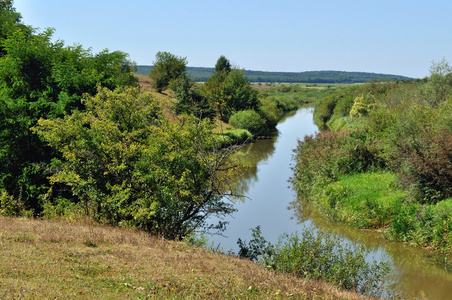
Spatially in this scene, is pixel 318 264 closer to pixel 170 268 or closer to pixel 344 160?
pixel 170 268

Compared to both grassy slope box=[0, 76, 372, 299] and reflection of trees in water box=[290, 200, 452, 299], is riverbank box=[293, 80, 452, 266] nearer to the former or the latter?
reflection of trees in water box=[290, 200, 452, 299]

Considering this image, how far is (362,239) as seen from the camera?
1689 centimetres

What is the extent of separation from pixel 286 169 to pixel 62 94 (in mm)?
20409

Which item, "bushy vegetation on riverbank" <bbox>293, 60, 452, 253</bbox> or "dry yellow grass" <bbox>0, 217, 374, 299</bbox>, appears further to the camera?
"bushy vegetation on riverbank" <bbox>293, 60, 452, 253</bbox>

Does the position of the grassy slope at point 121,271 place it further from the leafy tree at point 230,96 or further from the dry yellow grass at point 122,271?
the leafy tree at point 230,96

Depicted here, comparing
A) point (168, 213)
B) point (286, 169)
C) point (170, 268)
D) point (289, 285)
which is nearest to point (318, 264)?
point (289, 285)

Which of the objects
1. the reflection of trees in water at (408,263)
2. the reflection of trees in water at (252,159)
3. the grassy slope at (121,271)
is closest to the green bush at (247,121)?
the reflection of trees in water at (252,159)

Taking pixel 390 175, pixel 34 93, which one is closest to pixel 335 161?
pixel 390 175

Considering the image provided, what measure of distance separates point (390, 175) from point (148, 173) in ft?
44.5

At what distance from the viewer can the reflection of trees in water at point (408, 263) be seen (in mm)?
12789

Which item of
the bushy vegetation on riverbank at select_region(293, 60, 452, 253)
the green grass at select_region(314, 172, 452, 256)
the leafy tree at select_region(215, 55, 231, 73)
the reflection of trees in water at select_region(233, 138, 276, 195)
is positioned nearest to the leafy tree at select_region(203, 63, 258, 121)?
the reflection of trees in water at select_region(233, 138, 276, 195)

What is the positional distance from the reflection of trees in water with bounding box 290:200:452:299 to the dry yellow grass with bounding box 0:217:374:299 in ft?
16.2

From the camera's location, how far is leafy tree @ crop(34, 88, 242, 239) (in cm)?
1248

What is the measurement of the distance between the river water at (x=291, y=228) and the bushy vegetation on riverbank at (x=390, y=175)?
2.13ft
